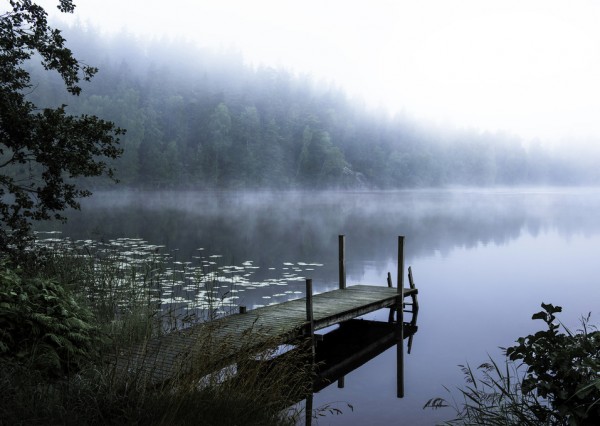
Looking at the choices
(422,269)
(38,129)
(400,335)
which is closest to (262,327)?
(38,129)

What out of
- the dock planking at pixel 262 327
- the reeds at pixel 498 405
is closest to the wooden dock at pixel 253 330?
the dock planking at pixel 262 327

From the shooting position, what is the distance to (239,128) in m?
132

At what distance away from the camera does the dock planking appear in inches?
332

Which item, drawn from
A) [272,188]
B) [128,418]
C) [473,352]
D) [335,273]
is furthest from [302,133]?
[128,418]

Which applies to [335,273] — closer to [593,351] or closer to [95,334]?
[95,334]

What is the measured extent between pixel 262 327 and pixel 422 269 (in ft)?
85.1

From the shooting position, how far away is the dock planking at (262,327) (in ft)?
27.7

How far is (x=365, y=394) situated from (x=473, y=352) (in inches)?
225

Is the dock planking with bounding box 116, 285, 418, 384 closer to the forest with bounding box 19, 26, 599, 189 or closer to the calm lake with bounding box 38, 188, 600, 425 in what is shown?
the calm lake with bounding box 38, 188, 600, 425

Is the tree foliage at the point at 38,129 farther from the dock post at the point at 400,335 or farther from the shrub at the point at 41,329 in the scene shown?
the dock post at the point at 400,335

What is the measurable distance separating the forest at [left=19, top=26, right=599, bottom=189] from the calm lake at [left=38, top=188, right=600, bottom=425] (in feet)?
195

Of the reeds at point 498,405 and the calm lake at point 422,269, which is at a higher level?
the reeds at point 498,405

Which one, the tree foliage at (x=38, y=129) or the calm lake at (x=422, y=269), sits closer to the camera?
the tree foliage at (x=38, y=129)

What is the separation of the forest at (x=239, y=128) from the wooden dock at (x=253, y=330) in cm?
9425
